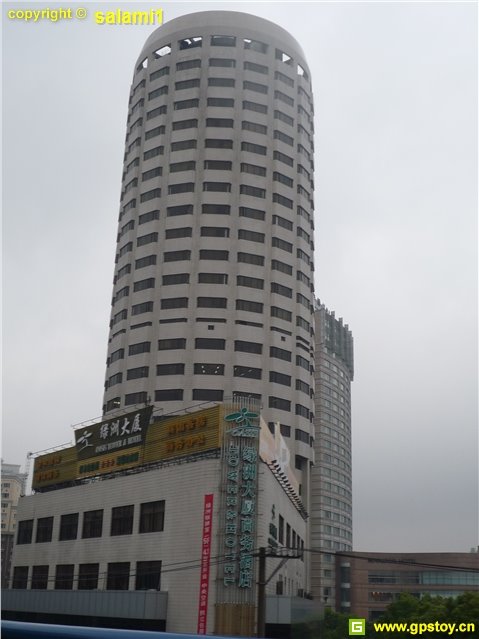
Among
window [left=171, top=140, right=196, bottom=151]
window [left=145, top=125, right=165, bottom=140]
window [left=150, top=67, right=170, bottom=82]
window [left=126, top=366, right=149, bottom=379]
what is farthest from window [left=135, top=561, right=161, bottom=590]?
window [left=150, top=67, right=170, bottom=82]

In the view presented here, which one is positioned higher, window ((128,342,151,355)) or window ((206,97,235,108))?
window ((206,97,235,108))

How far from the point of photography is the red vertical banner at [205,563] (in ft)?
144

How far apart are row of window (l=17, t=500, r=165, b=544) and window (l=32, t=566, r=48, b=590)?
7.91 feet

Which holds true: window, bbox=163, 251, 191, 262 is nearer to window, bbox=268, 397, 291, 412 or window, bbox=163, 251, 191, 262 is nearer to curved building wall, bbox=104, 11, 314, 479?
curved building wall, bbox=104, 11, 314, 479

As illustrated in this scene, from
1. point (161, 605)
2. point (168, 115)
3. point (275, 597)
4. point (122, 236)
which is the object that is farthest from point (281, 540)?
point (168, 115)

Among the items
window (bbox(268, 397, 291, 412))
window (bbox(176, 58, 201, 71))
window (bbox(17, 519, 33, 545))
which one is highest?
window (bbox(176, 58, 201, 71))

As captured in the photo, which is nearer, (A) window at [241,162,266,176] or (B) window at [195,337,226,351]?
(B) window at [195,337,226,351]

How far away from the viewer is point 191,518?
4700cm

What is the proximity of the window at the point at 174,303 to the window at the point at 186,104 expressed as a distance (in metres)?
29.1

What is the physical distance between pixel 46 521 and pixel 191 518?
68.4 ft

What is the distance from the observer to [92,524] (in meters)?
55.0

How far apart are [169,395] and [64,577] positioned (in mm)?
30884

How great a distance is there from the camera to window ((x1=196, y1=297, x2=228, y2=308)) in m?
86.9

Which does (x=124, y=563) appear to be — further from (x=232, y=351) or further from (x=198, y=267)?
(x=198, y=267)
